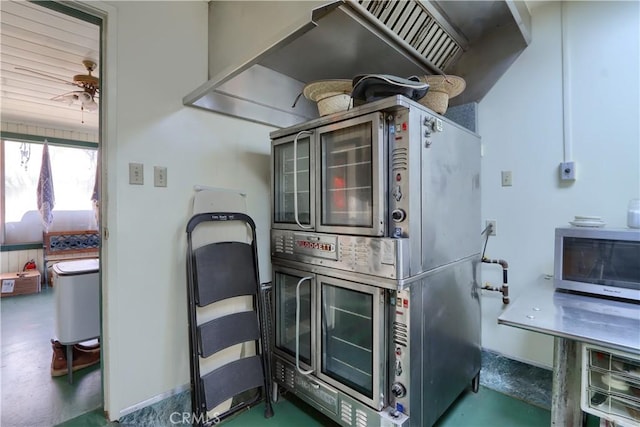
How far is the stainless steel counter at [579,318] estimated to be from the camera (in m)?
1.14

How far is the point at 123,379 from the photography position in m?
1.66

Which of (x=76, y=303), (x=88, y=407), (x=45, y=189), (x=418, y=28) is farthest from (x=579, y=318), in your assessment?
(x=45, y=189)

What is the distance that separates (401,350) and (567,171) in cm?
156

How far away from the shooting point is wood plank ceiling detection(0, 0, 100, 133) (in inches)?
80.4

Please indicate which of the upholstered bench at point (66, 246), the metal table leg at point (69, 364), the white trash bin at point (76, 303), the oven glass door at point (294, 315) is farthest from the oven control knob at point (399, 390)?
the upholstered bench at point (66, 246)

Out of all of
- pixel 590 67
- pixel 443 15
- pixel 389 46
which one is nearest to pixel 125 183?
pixel 389 46

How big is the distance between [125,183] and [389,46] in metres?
1.70

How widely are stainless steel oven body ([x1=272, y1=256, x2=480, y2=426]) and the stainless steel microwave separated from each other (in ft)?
1.61

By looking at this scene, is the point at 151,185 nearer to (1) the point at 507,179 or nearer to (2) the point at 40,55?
(2) the point at 40,55

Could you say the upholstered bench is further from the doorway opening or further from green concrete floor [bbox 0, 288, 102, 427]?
green concrete floor [bbox 0, 288, 102, 427]

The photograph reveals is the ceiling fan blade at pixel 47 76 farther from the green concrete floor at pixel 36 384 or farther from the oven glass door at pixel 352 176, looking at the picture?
the oven glass door at pixel 352 176

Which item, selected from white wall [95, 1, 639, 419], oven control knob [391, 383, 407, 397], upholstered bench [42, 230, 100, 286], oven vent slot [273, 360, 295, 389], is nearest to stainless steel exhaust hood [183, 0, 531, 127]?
white wall [95, 1, 639, 419]

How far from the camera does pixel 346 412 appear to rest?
158cm

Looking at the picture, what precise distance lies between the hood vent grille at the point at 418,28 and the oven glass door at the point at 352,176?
0.59 m
